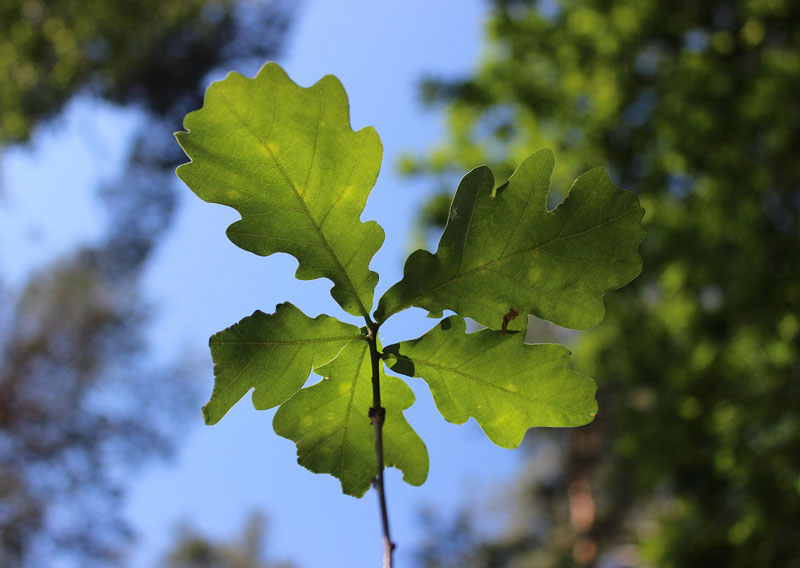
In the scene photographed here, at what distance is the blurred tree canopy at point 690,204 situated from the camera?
244 inches

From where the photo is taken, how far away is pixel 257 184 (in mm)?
765

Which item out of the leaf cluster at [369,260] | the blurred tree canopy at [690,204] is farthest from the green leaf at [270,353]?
the blurred tree canopy at [690,204]

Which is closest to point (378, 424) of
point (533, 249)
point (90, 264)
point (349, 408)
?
point (349, 408)

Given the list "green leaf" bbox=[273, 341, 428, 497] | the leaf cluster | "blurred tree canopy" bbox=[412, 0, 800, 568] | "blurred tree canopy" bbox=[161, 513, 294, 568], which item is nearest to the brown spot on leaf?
the leaf cluster

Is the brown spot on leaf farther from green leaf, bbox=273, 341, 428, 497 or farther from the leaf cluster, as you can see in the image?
green leaf, bbox=273, 341, 428, 497

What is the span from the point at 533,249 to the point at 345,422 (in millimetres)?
335

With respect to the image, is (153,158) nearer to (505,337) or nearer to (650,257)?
(650,257)

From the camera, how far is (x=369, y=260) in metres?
0.80

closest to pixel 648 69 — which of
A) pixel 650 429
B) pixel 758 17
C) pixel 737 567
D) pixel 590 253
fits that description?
pixel 758 17

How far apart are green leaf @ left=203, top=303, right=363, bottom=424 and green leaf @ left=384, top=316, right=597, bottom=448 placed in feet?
0.28

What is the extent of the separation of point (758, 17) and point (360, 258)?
8524 millimetres

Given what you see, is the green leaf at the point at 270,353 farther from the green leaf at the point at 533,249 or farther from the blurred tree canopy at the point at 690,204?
the blurred tree canopy at the point at 690,204

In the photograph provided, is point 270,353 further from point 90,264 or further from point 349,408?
point 90,264

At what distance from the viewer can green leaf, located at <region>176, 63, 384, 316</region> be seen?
73 cm
